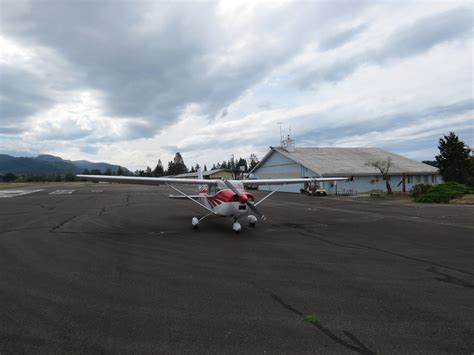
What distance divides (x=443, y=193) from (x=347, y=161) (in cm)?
1560

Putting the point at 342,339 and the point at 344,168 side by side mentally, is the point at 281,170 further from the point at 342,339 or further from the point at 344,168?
the point at 342,339

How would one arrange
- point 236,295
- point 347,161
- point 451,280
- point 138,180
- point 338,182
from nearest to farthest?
1. point 236,295
2. point 451,280
3. point 138,180
4. point 338,182
5. point 347,161

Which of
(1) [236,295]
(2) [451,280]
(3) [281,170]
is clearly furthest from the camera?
(3) [281,170]

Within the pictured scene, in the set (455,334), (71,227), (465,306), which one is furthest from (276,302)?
(71,227)

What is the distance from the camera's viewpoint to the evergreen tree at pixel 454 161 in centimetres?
3619

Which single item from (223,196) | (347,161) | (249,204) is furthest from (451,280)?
(347,161)

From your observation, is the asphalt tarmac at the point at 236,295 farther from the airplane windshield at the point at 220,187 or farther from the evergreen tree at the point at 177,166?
the evergreen tree at the point at 177,166

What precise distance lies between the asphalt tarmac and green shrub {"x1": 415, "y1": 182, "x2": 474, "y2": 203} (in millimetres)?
Result: 15691

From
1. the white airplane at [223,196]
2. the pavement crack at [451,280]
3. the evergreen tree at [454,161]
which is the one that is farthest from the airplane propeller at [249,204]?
the evergreen tree at [454,161]

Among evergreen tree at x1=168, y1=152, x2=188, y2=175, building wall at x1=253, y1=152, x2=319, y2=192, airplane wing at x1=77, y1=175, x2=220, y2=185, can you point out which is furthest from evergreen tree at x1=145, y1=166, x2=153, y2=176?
A: airplane wing at x1=77, y1=175, x2=220, y2=185

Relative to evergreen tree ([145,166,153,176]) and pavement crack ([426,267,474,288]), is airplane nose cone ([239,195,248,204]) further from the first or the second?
evergreen tree ([145,166,153,176])

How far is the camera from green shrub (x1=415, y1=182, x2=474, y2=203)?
74.2 ft

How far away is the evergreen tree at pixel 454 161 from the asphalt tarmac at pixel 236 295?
33.6 meters

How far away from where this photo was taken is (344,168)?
34.8 metres
